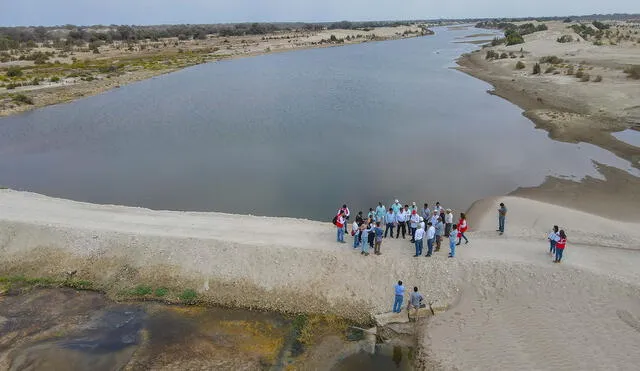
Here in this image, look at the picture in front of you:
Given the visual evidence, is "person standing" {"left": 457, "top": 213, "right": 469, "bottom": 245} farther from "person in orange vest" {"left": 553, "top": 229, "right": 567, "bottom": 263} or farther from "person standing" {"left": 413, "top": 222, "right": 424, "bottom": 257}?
"person in orange vest" {"left": 553, "top": 229, "right": 567, "bottom": 263}

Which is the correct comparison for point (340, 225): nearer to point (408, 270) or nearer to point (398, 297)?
point (408, 270)

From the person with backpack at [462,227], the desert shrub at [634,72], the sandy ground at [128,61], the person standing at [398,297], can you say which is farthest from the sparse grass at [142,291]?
the desert shrub at [634,72]

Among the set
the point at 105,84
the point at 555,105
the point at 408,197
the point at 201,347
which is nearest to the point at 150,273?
the point at 201,347

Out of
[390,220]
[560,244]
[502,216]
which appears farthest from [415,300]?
[502,216]

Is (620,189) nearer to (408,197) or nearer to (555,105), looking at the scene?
(408,197)

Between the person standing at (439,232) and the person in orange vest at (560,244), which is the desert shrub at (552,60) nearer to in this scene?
the person in orange vest at (560,244)

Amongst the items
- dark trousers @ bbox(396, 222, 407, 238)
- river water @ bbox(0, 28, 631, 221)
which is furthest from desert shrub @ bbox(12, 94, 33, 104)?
dark trousers @ bbox(396, 222, 407, 238)
